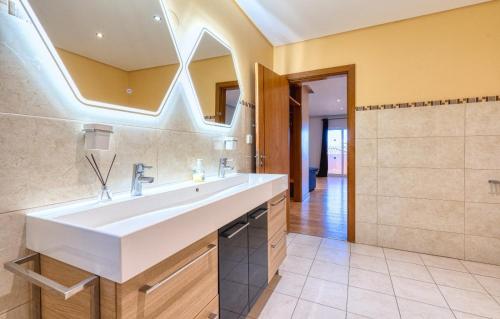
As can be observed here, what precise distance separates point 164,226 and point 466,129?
291 centimetres

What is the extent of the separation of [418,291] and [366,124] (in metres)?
1.68

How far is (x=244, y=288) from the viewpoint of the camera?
1.41m

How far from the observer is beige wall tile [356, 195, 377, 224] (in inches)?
108

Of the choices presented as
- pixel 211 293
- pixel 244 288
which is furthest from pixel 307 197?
pixel 211 293

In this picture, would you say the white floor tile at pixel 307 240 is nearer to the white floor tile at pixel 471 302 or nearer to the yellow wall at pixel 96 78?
the white floor tile at pixel 471 302

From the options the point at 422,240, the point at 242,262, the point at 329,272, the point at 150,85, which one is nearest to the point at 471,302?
the point at 422,240

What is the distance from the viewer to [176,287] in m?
0.89

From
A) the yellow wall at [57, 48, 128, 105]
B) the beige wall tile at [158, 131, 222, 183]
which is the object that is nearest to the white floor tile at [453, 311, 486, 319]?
the beige wall tile at [158, 131, 222, 183]

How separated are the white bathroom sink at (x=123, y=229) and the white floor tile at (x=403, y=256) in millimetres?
2027

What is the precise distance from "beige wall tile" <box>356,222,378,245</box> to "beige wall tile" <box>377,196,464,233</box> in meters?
0.12

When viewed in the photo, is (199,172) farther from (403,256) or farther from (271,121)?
(403,256)

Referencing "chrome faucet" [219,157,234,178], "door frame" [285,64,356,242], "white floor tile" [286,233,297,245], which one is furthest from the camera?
"white floor tile" [286,233,297,245]

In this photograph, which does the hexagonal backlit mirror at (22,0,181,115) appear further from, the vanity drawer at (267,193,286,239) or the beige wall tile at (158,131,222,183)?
the vanity drawer at (267,193,286,239)

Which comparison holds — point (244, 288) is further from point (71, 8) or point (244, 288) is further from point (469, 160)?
point (469, 160)
